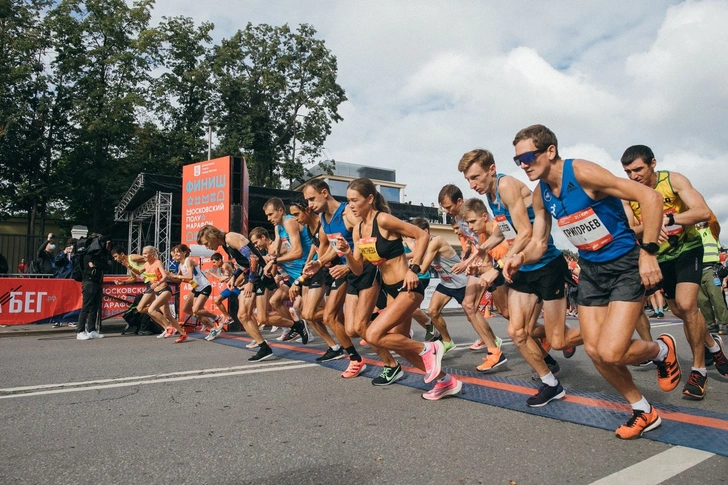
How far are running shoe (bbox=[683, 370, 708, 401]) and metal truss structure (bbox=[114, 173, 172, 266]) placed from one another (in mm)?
16398

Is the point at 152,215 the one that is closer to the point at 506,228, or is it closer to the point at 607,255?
the point at 506,228

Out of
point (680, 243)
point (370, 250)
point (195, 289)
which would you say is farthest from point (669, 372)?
point (195, 289)

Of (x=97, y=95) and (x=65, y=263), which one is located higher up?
(x=97, y=95)

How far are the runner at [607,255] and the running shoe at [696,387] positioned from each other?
869 mm

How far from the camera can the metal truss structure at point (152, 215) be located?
1841cm

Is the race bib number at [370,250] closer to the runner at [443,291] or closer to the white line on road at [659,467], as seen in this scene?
the runner at [443,291]

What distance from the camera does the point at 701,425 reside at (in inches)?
133

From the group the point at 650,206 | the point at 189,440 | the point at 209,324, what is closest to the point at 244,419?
the point at 189,440

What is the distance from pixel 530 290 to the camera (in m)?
4.40

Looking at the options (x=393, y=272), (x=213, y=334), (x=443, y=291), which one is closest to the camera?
(x=393, y=272)

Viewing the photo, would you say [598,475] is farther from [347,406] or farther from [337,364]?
[337,364]

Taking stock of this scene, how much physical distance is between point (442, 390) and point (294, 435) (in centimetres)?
145

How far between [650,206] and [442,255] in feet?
13.7

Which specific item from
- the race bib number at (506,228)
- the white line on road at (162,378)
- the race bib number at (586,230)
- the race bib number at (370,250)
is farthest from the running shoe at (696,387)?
the white line on road at (162,378)
